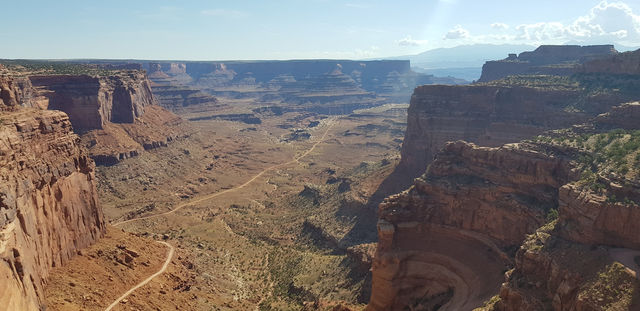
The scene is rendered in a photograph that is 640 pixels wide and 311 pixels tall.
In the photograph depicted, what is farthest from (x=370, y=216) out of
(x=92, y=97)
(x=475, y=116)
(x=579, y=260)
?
(x=92, y=97)

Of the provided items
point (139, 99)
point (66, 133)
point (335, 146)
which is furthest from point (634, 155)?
point (335, 146)

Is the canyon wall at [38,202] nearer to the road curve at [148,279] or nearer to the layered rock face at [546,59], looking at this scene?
the road curve at [148,279]

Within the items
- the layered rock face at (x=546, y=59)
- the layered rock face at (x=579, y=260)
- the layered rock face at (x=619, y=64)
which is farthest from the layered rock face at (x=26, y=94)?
the layered rock face at (x=546, y=59)

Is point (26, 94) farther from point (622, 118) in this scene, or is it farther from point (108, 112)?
point (622, 118)

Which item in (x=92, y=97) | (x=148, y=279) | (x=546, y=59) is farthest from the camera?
(x=546, y=59)

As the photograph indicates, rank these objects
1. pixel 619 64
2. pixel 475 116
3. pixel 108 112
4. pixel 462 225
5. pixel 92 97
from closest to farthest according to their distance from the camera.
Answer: pixel 462 225
pixel 619 64
pixel 475 116
pixel 92 97
pixel 108 112

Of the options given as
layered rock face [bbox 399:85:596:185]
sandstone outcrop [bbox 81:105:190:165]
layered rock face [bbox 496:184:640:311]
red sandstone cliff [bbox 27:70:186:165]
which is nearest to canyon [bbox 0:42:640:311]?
layered rock face [bbox 496:184:640:311]

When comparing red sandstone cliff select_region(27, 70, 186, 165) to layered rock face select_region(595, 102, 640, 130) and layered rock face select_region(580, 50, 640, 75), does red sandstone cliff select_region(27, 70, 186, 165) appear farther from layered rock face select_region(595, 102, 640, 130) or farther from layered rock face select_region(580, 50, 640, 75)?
layered rock face select_region(580, 50, 640, 75)
